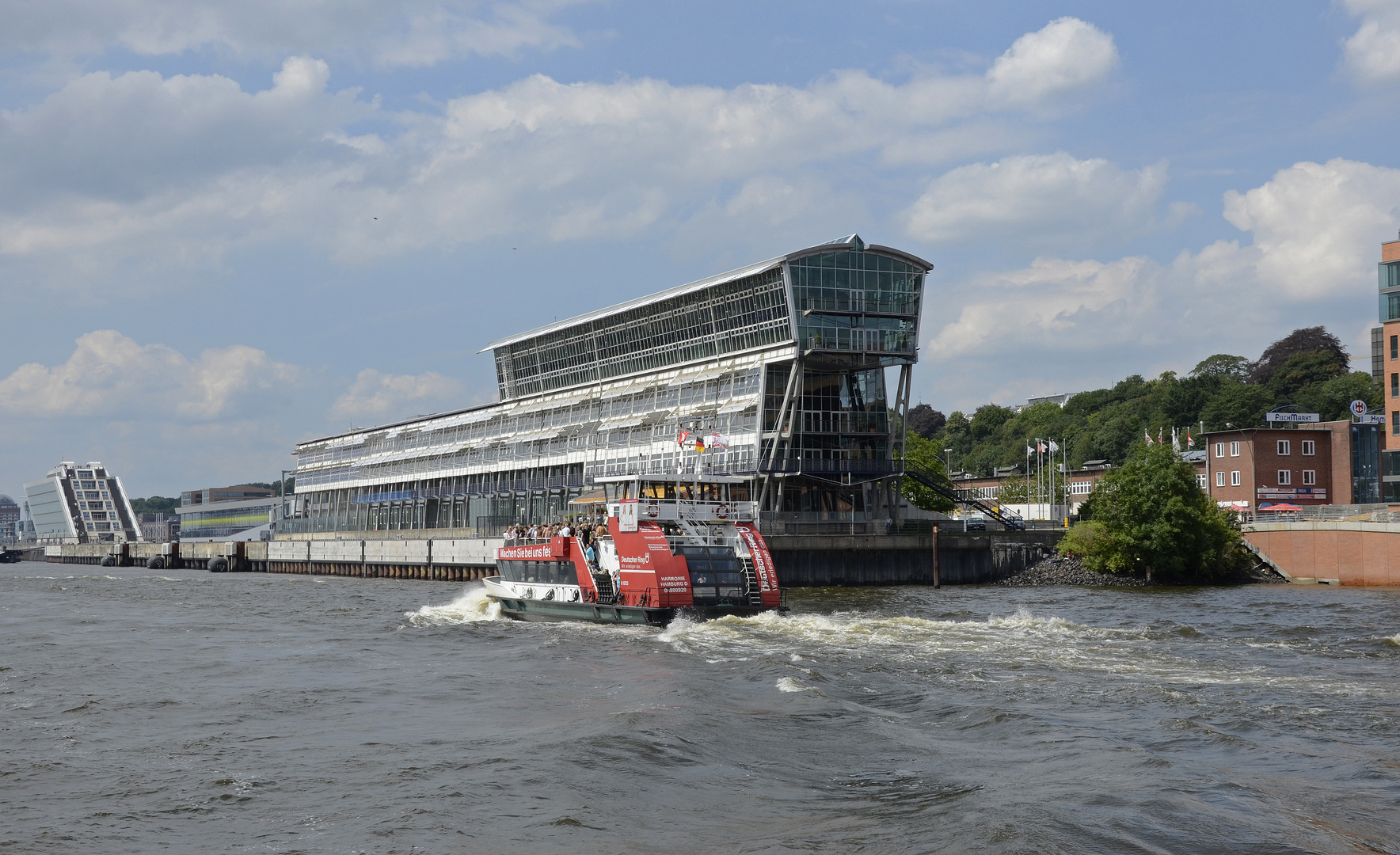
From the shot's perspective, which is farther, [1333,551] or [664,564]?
[1333,551]

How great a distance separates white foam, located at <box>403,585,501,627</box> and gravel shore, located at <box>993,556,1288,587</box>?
34.3m

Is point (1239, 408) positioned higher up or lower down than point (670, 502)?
higher up

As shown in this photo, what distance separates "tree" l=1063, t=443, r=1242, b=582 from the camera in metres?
73.4

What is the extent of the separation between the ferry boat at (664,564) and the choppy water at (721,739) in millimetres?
1643

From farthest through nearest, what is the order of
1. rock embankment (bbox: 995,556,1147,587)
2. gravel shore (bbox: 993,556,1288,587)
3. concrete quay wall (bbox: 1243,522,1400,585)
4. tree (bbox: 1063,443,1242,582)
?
rock embankment (bbox: 995,556,1147,587)
gravel shore (bbox: 993,556,1288,587)
tree (bbox: 1063,443,1242,582)
concrete quay wall (bbox: 1243,522,1400,585)

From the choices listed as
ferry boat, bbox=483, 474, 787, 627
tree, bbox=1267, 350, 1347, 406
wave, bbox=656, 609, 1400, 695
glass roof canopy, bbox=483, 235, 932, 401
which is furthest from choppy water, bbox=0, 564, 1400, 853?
tree, bbox=1267, 350, 1347, 406

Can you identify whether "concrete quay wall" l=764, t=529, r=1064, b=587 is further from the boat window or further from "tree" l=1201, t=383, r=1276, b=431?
"tree" l=1201, t=383, r=1276, b=431

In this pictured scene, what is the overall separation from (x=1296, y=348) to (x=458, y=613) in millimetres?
140031

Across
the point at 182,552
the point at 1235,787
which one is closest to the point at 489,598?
the point at 1235,787

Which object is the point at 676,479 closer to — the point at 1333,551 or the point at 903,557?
the point at 903,557

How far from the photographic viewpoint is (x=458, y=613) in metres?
54.6

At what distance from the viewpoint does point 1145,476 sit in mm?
75688

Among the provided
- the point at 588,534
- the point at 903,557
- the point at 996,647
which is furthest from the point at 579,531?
the point at 903,557

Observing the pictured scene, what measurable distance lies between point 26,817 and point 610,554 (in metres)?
29.0
